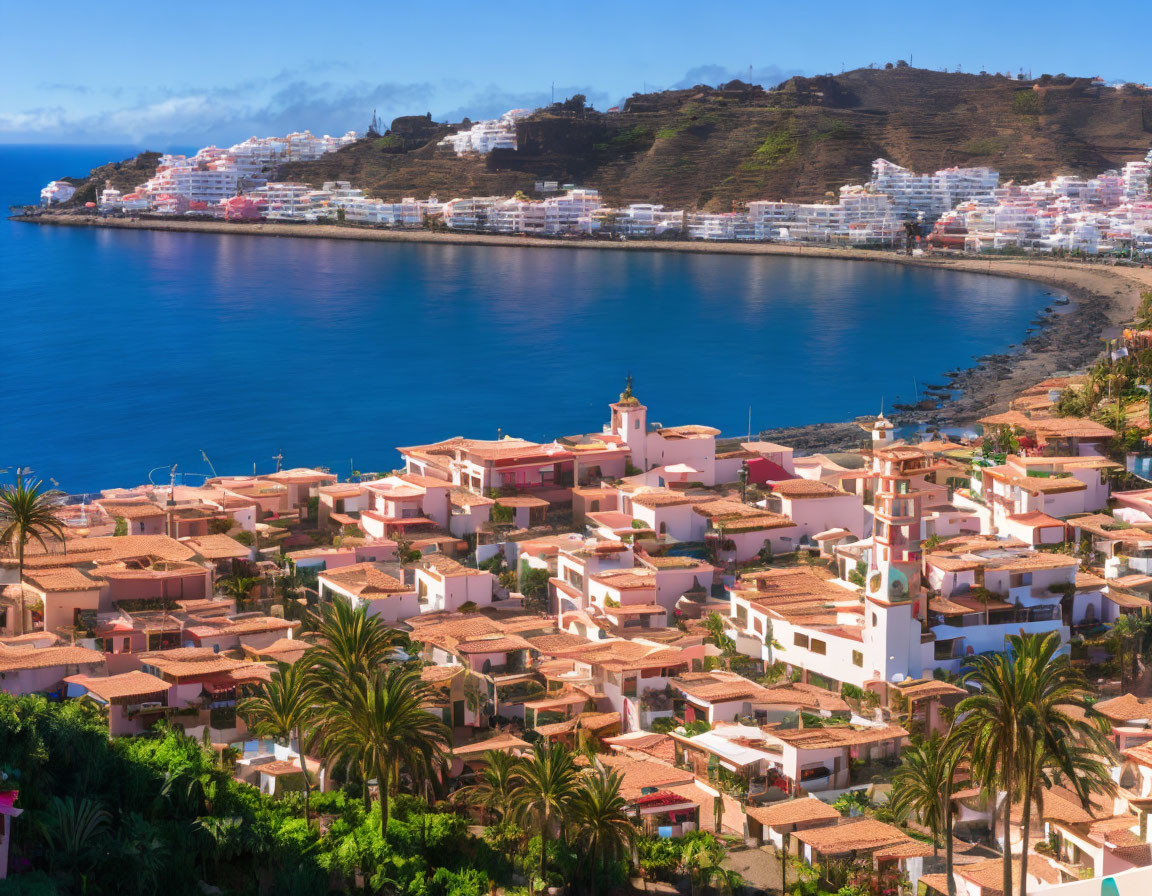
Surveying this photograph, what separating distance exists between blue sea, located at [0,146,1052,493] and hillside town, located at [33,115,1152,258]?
1053 centimetres

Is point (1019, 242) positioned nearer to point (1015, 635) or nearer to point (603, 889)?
point (1015, 635)

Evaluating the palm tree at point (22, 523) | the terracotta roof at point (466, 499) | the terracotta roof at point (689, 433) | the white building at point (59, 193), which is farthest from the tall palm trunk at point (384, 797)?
the white building at point (59, 193)

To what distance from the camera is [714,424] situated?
60656mm

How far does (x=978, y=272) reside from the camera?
113 m

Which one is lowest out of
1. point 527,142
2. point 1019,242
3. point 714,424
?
point 714,424

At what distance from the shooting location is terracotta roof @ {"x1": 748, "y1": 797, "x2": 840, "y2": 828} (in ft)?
59.0

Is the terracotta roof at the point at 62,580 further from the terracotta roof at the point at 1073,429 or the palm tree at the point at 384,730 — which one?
the terracotta roof at the point at 1073,429

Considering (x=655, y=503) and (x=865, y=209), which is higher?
(x=865, y=209)

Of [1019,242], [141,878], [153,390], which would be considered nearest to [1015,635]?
[141,878]

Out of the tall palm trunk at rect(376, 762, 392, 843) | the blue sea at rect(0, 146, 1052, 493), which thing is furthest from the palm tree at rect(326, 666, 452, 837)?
the blue sea at rect(0, 146, 1052, 493)

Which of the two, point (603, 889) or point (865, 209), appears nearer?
point (603, 889)

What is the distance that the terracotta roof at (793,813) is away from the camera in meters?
18.0

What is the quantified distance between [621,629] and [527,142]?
141104mm

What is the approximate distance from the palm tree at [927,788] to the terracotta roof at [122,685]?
33.2 feet
